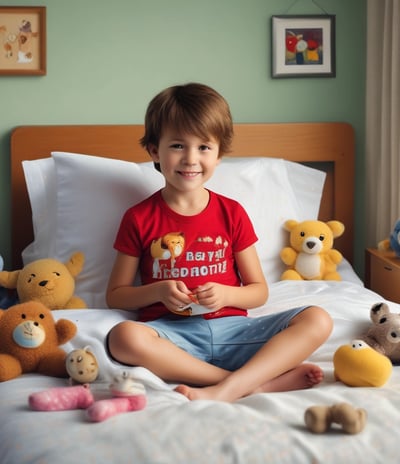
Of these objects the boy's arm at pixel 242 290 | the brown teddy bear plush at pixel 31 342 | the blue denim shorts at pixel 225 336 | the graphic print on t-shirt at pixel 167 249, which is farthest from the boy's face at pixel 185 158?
the brown teddy bear plush at pixel 31 342

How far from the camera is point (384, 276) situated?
2324 mm

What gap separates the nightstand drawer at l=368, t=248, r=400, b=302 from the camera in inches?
87.1

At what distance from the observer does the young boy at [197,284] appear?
4.93 ft

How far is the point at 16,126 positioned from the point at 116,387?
1.40 metres

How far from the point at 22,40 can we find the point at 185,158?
0.97 metres

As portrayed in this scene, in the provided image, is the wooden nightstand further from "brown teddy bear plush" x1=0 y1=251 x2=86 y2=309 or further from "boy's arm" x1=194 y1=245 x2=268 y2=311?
"brown teddy bear plush" x1=0 y1=251 x2=86 y2=309

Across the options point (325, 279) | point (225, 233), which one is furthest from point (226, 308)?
point (325, 279)

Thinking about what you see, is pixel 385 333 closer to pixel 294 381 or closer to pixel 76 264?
pixel 294 381

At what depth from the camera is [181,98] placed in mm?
1816

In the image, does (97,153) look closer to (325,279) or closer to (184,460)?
(325,279)

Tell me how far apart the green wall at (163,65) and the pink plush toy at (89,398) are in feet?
4.06

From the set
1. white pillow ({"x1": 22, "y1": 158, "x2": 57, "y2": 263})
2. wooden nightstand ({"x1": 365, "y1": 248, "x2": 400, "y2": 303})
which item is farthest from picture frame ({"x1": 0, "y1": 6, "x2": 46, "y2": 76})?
wooden nightstand ({"x1": 365, "y1": 248, "x2": 400, "y2": 303})

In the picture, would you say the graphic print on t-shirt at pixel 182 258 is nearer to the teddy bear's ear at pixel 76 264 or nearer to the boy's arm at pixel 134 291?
the boy's arm at pixel 134 291

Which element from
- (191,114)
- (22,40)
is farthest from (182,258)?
(22,40)
